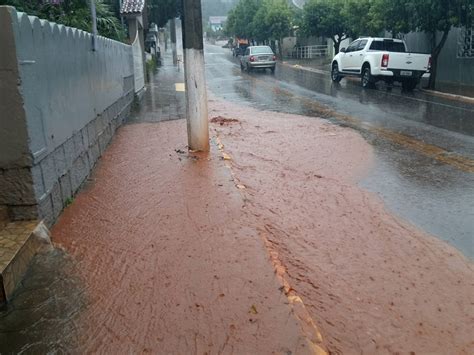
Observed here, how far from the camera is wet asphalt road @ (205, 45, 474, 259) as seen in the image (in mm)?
5516

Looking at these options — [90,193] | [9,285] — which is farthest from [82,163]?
[9,285]

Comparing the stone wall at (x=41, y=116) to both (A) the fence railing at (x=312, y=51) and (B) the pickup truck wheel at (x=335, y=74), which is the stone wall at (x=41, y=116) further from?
(A) the fence railing at (x=312, y=51)

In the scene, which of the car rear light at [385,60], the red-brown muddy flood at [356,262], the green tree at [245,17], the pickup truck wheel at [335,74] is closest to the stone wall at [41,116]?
the red-brown muddy flood at [356,262]

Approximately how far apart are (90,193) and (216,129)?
490cm

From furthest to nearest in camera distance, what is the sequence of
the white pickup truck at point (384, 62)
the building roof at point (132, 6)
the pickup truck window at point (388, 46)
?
the building roof at point (132, 6), the pickup truck window at point (388, 46), the white pickup truck at point (384, 62)

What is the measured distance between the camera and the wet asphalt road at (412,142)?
5.52m

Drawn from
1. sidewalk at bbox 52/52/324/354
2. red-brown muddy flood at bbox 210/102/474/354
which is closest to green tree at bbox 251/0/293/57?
red-brown muddy flood at bbox 210/102/474/354

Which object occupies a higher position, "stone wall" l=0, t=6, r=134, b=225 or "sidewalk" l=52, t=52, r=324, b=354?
"stone wall" l=0, t=6, r=134, b=225

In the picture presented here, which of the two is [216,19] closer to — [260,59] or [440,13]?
[260,59]

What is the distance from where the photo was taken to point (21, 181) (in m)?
4.19

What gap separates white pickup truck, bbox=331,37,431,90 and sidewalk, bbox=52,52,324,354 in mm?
13203

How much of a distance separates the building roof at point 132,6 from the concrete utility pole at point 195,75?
52.1 ft

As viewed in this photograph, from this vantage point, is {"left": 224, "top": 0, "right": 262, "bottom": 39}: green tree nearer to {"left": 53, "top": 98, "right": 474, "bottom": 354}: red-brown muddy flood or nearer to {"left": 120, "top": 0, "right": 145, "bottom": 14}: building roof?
{"left": 120, "top": 0, "right": 145, "bottom": 14}: building roof

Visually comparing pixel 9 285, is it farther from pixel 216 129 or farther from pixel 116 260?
pixel 216 129
